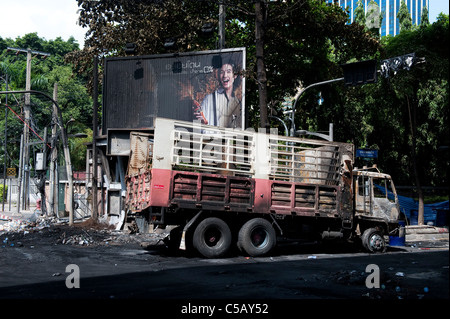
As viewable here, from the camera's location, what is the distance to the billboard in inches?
946

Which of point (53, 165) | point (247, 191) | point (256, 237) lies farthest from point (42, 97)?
point (256, 237)

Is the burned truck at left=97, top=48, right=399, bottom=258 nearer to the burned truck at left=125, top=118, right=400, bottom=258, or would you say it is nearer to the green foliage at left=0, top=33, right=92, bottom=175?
the burned truck at left=125, top=118, right=400, bottom=258

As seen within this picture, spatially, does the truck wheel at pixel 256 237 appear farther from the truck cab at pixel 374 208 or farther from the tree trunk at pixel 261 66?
the tree trunk at pixel 261 66

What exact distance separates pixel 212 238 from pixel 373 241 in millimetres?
5203

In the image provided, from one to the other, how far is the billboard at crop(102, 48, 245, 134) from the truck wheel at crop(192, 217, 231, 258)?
10.3 m

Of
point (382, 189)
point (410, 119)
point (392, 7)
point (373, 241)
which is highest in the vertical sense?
point (392, 7)

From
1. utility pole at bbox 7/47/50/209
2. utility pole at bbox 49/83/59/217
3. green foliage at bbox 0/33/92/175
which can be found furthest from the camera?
green foliage at bbox 0/33/92/175

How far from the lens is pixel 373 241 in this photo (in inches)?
631

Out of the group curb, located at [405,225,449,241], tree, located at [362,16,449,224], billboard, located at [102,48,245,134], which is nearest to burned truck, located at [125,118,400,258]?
curb, located at [405,225,449,241]

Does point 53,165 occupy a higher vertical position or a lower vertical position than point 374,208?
higher

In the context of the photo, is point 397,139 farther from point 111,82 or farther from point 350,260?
point 350,260

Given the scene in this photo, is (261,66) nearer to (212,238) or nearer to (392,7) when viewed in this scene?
(212,238)

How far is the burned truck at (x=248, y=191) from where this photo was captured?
45.8 ft
